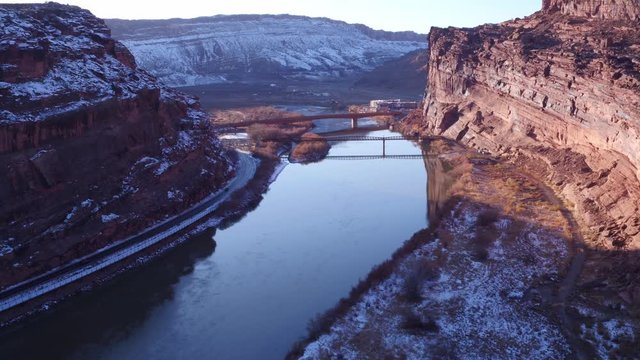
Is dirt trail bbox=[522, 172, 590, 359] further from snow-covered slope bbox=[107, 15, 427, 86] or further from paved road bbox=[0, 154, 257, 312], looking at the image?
snow-covered slope bbox=[107, 15, 427, 86]

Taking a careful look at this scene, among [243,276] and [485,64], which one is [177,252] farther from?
[485,64]

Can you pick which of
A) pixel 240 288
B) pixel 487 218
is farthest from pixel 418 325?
pixel 487 218

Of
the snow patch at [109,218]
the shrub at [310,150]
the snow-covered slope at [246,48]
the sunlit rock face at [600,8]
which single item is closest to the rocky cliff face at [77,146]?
the snow patch at [109,218]

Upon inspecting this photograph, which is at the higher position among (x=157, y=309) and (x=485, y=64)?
(x=485, y=64)

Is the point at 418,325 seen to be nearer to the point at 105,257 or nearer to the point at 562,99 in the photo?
the point at 105,257

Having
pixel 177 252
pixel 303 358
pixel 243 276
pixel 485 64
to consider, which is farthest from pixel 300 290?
pixel 485 64

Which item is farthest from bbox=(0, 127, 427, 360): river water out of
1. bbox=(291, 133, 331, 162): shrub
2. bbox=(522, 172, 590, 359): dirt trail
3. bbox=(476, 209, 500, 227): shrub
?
bbox=(291, 133, 331, 162): shrub
